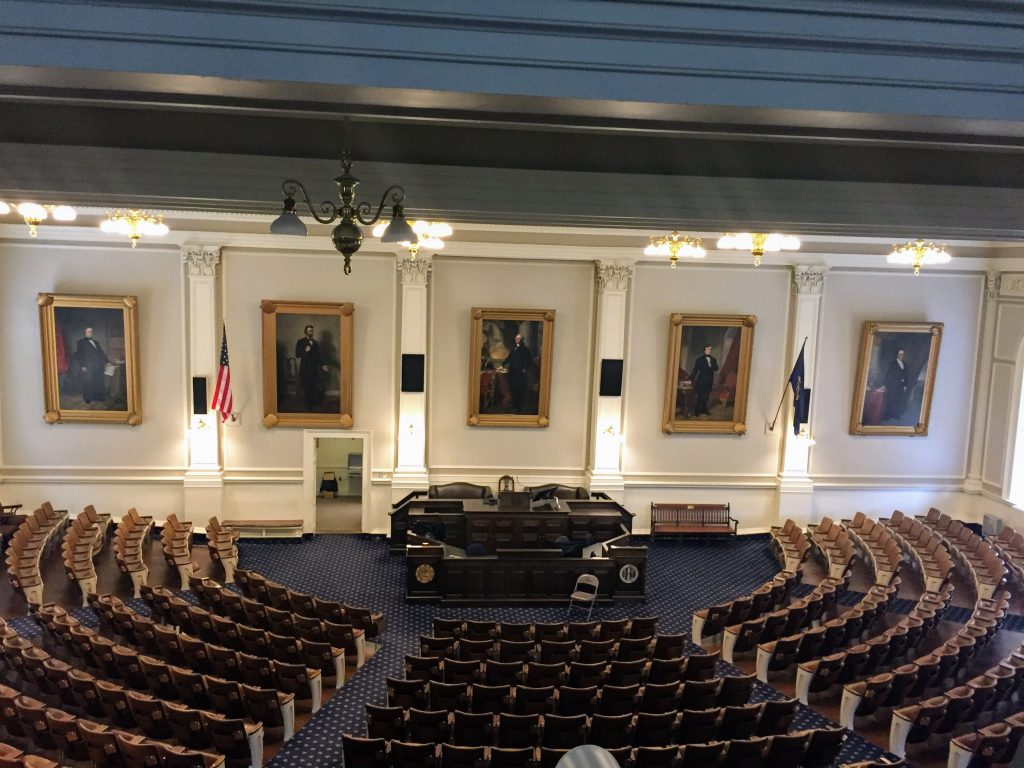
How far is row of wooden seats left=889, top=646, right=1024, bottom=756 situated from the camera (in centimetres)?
825

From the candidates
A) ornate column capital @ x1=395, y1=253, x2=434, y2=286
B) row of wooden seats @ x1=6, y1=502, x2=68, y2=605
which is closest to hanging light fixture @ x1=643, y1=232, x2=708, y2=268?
ornate column capital @ x1=395, y1=253, x2=434, y2=286

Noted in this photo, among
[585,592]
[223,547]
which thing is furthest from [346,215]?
[223,547]

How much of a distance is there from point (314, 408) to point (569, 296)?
19.0 feet

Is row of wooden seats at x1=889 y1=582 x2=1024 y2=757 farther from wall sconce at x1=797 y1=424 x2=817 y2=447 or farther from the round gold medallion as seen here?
the round gold medallion

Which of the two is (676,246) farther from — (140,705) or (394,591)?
(140,705)

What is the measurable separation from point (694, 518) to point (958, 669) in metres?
6.81

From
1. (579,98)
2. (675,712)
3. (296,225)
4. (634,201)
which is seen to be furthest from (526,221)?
(675,712)

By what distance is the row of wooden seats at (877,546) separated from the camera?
Result: 515 inches

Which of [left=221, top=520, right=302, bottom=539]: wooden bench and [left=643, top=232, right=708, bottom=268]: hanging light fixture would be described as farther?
[left=221, top=520, right=302, bottom=539]: wooden bench

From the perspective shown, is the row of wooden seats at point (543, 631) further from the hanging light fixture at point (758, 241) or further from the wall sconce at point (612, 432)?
the hanging light fixture at point (758, 241)

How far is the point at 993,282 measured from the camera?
51.8ft

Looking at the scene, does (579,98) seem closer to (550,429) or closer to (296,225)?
(296,225)

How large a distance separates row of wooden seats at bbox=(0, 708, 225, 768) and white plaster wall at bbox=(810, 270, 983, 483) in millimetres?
13771

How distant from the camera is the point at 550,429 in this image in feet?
52.2
